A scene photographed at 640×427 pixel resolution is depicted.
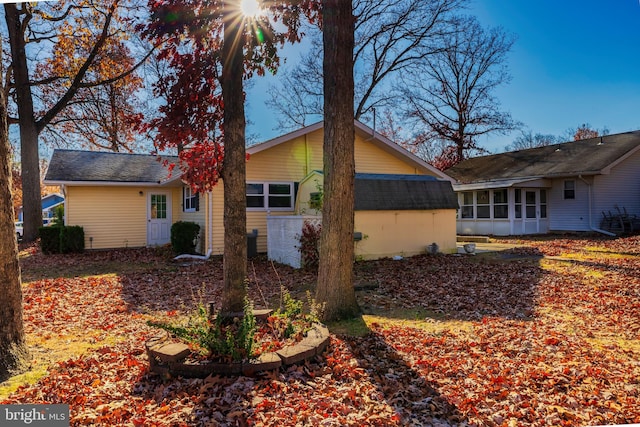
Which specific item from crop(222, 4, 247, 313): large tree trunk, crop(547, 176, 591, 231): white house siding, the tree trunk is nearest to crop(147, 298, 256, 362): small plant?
crop(222, 4, 247, 313): large tree trunk

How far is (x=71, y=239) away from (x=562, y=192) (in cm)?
2077

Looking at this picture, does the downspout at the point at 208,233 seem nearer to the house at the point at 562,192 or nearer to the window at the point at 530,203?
the house at the point at 562,192

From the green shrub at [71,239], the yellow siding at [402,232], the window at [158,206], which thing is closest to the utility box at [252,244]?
the yellow siding at [402,232]

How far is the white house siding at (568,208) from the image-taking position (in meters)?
17.8

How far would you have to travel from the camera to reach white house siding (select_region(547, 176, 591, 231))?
1784cm

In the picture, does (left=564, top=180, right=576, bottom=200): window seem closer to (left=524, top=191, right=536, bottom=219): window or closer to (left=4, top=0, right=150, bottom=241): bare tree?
(left=524, top=191, right=536, bottom=219): window

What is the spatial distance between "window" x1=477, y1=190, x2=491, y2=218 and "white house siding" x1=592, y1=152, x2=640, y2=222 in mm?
4344

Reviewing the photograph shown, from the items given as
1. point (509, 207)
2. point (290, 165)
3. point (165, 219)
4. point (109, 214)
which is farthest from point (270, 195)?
point (509, 207)

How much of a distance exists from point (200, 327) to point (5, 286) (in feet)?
5.60

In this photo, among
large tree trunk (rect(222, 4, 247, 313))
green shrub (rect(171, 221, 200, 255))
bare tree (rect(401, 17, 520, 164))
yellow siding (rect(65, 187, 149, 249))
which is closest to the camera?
large tree trunk (rect(222, 4, 247, 313))

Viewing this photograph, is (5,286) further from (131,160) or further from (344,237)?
(131,160)

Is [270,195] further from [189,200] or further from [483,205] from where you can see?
[483,205]

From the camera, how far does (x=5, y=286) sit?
3.50m

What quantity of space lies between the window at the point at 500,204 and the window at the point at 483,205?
384mm
